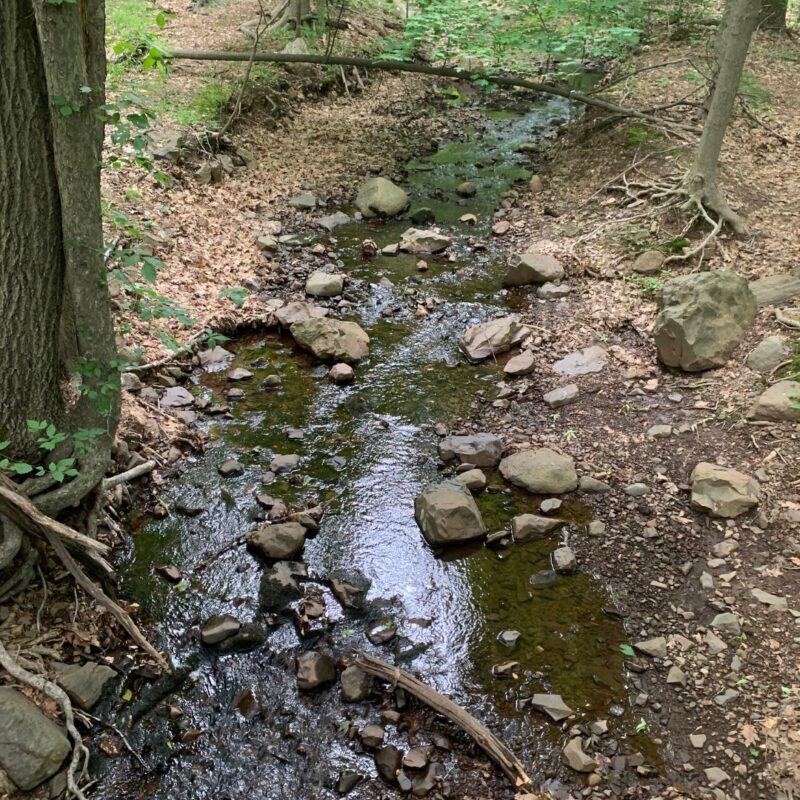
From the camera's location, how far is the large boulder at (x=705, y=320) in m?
6.59

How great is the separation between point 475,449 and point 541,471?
2.18ft

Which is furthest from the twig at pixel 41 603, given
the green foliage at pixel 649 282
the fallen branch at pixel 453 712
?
the green foliage at pixel 649 282

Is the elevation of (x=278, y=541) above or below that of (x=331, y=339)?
below

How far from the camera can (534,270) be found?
28.4 feet

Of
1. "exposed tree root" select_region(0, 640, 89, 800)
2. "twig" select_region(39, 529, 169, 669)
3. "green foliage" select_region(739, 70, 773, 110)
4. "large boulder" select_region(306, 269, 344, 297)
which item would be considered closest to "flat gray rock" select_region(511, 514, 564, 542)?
"twig" select_region(39, 529, 169, 669)

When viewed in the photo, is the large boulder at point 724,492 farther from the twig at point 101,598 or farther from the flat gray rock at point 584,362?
the twig at point 101,598

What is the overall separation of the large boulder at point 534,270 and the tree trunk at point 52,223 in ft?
18.9

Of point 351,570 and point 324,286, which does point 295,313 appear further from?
point 351,570

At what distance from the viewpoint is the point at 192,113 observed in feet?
35.5

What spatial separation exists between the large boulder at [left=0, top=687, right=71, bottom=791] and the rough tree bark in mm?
1020

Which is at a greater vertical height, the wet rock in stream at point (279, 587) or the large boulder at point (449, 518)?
the large boulder at point (449, 518)

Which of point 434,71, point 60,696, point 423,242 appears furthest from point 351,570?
point 434,71

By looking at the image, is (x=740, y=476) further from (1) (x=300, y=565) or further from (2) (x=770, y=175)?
(2) (x=770, y=175)

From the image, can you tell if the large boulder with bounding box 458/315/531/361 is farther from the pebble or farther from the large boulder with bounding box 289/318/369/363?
the large boulder with bounding box 289/318/369/363
